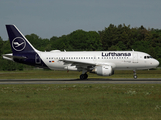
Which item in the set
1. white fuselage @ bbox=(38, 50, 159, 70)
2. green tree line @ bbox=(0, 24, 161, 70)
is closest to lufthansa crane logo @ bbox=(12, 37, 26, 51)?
white fuselage @ bbox=(38, 50, 159, 70)

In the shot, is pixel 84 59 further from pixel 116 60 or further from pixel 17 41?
pixel 17 41

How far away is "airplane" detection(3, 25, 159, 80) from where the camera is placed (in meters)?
38.1

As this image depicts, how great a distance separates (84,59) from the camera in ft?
130

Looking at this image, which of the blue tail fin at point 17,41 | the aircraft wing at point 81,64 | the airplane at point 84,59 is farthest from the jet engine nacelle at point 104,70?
the blue tail fin at point 17,41

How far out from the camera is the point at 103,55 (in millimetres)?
39062

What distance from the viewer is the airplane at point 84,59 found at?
125ft

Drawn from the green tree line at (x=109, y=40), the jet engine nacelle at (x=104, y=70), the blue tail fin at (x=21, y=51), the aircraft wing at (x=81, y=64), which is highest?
the green tree line at (x=109, y=40)
